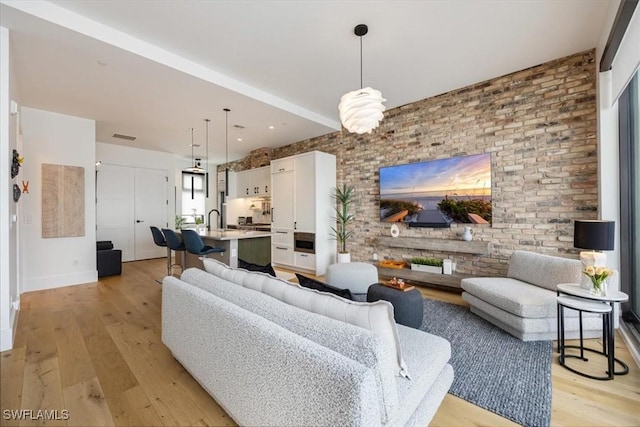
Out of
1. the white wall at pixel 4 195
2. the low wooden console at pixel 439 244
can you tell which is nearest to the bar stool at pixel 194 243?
the white wall at pixel 4 195

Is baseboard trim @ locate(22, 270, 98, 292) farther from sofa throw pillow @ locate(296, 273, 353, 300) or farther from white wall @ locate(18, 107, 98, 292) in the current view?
sofa throw pillow @ locate(296, 273, 353, 300)

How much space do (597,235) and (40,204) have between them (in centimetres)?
714

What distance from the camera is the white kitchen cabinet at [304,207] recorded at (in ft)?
18.2

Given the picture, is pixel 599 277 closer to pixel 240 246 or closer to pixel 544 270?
pixel 544 270

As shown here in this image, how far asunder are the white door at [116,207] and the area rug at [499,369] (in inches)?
279

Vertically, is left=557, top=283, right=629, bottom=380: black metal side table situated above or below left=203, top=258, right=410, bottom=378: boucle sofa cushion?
below

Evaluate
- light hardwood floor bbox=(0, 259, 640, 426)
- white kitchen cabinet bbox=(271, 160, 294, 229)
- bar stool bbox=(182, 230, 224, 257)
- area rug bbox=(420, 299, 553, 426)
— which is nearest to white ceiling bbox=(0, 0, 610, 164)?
white kitchen cabinet bbox=(271, 160, 294, 229)

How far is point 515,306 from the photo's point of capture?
8.55ft

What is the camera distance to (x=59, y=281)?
15.1 ft

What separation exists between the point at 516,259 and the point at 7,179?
5.28 metres

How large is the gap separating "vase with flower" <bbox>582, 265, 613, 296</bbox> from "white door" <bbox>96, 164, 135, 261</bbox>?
8.31 m

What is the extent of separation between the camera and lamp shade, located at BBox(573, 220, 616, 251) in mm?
2254

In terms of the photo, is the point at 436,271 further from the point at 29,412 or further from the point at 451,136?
the point at 29,412

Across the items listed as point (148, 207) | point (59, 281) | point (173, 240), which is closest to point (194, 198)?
point (148, 207)
